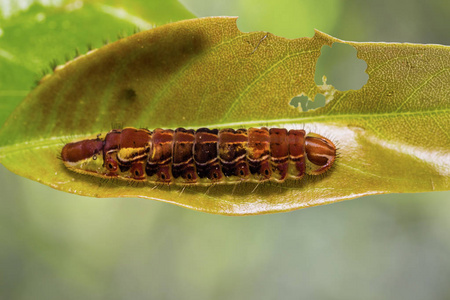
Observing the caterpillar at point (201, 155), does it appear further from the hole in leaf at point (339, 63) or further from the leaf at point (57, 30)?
the hole in leaf at point (339, 63)

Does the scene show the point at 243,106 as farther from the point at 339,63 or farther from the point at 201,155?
the point at 339,63

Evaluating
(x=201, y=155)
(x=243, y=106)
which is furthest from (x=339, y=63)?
(x=201, y=155)

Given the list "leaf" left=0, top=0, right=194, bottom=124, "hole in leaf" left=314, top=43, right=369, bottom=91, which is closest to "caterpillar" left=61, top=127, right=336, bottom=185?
"leaf" left=0, top=0, right=194, bottom=124

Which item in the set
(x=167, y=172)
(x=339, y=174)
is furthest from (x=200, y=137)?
(x=339, y=174)

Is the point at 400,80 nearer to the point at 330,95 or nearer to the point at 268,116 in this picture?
the point at 330,95

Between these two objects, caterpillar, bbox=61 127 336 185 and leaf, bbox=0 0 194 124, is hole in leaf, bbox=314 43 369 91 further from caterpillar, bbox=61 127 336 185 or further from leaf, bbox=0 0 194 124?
leaf, bbox=0 0 194 124
